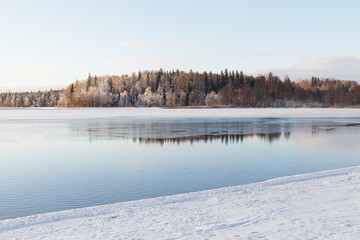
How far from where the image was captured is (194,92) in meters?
118

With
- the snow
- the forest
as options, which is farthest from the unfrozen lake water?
the forest

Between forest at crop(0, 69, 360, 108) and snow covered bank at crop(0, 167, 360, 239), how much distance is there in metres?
97.7

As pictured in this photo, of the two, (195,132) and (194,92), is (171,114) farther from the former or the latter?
(194,92)

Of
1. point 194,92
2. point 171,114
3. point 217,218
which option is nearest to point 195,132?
point 217,218

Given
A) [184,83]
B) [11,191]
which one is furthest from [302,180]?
[184,83]

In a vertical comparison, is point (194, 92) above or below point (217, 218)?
above

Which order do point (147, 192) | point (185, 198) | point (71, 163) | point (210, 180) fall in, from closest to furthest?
point (185, 198) < point (147, 192) < point (210, 180) < point (71, 163)

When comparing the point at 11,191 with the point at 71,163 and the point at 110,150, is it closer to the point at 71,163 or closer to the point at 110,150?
the point at 71,163

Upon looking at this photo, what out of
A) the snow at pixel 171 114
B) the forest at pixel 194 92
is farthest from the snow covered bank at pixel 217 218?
the forest at pixel 194 92

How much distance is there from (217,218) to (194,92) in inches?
4459

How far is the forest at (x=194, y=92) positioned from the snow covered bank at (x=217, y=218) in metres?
97.7

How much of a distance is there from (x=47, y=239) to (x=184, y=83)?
119m

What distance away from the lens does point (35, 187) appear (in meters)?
8.03

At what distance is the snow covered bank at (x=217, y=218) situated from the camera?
4.58m
